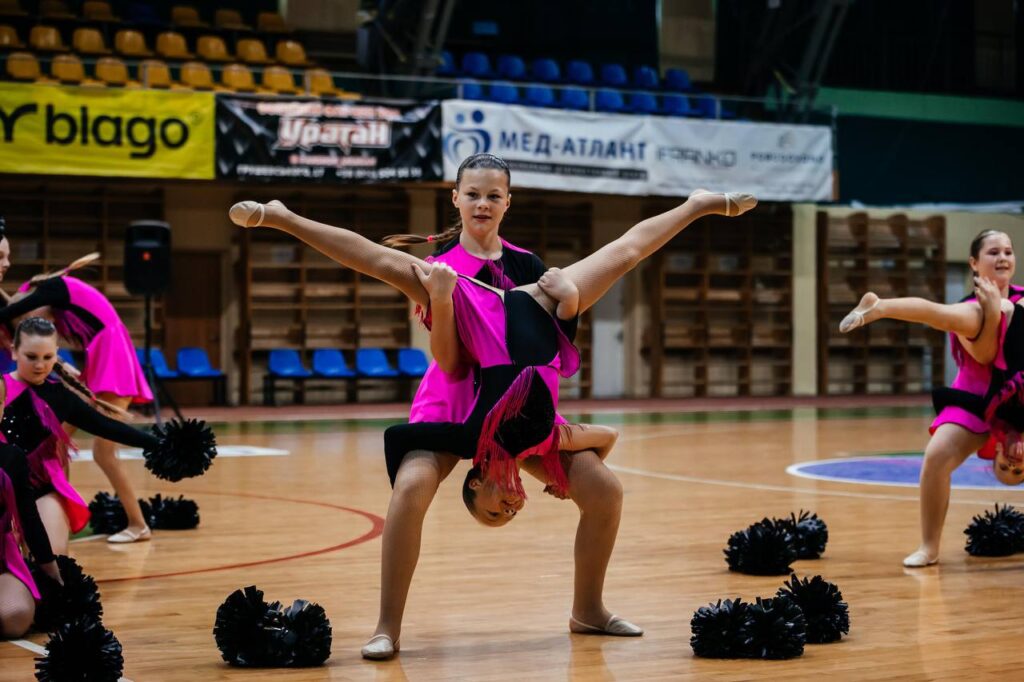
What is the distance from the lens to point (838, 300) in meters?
24.2

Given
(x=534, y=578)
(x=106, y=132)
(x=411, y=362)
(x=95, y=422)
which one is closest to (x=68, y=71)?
(x=106, y=132)

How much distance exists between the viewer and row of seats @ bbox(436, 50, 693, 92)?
22766mm

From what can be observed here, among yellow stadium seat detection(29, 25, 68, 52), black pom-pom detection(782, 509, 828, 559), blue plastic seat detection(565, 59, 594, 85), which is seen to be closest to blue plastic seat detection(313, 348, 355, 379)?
yellow stadium seat detection(29, 25, 68, 52)

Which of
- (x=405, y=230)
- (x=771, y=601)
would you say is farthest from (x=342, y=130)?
(x=771, y=601)

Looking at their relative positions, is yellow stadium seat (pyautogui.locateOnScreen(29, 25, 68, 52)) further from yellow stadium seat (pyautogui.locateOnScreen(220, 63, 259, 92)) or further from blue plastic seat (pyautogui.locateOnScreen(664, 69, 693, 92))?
blue plastic seat (pyautogui.locateOnScreen(664, 69, 693, 92))

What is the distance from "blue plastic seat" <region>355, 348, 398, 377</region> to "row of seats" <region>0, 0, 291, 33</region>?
5337mm

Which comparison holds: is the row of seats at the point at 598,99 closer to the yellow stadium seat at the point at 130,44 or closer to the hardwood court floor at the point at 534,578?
the yellow stadium seat at the point at 130,44

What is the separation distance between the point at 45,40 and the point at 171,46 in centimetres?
178

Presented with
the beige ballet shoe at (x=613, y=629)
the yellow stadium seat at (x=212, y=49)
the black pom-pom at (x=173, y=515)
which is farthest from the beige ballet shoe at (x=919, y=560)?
the yellow stadium seat at (x=212, y=49)

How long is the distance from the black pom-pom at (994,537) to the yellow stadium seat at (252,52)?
51.6ft

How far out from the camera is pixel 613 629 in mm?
5168

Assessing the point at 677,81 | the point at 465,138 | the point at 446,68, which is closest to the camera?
the point at 465,138

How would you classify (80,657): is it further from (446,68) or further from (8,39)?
(446,68)

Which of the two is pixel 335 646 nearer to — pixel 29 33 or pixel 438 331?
pixel 438 331
